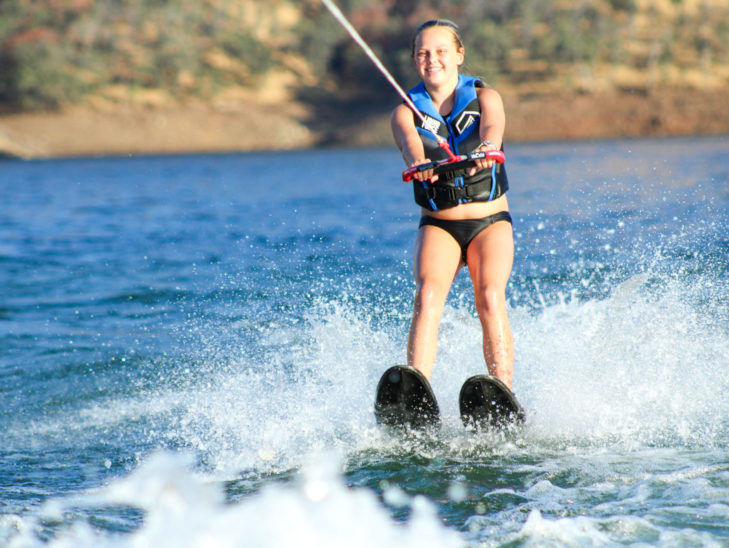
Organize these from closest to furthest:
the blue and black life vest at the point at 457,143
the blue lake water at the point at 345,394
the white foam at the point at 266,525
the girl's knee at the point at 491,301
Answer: the white foam at the point at 266,525, the blue lake water at the point at 345,394, the girl's knee at the point at 491,301, the blue and black life vest at the point at 457,143

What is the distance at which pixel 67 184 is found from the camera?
86.8 feet

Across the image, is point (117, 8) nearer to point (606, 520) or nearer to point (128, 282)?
point (128, 282)

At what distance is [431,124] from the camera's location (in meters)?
4.34

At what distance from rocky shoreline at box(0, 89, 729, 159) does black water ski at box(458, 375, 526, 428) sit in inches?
1808

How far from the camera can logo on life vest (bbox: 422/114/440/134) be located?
434 cm

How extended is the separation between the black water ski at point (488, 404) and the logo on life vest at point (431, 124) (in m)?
1.31

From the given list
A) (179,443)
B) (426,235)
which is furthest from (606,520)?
(179,443)

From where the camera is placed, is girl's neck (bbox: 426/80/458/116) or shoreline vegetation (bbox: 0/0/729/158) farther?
shoreline vegetation (bbox: 0/0/729/158)

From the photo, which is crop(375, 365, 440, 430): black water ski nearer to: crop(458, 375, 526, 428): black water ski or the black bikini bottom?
crop(458, 375, 526, 428): black water ski

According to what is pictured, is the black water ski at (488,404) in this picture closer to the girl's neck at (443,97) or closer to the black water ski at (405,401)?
the black water ski at (405,401)

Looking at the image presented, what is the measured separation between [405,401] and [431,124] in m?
1.43

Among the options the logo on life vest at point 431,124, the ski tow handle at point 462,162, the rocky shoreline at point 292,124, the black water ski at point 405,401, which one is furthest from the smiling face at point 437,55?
the rocky shoreline at point 292,124

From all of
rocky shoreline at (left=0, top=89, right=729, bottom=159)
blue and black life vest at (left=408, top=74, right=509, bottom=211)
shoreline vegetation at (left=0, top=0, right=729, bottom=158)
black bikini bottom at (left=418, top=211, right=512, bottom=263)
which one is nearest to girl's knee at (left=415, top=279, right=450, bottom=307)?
black bikini bottom at (left=418, top=211, right=512, bottom=263)

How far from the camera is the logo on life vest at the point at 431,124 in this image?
14.2ft
